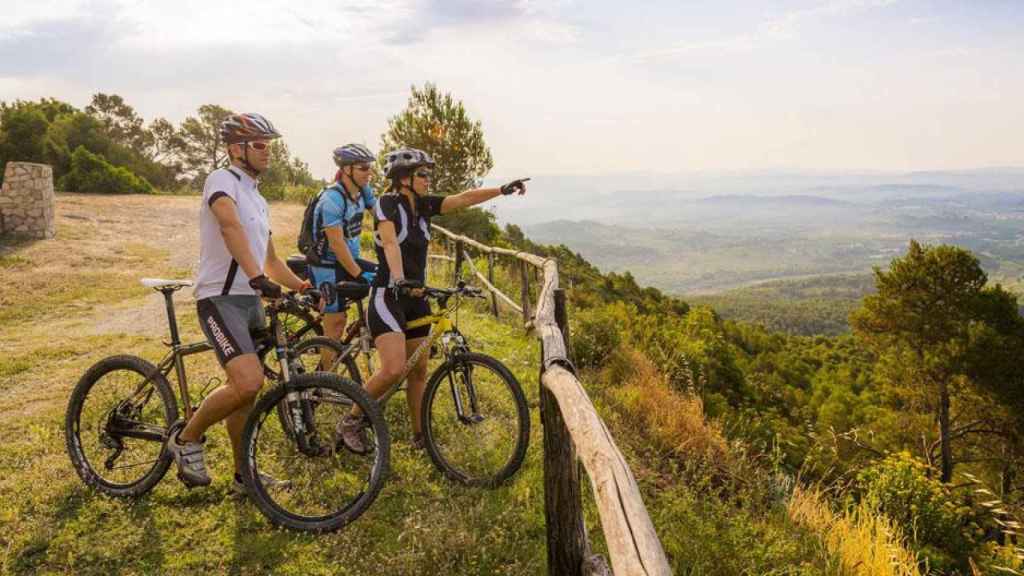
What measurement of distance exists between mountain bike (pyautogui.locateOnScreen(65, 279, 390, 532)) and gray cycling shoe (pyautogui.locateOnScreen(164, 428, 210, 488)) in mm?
115

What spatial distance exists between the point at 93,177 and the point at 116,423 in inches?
Result: 1154

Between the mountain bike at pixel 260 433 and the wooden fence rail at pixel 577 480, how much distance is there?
1.43 meters

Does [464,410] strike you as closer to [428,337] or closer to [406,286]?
[428,337]

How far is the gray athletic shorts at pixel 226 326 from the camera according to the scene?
3.81 meters

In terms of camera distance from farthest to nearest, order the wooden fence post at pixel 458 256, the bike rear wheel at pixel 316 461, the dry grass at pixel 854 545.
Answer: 1. the wooden fence post at pixel 458 256
2. the dry grass at pixel 854 545
3. the bike rear wheel at pixel 316 461

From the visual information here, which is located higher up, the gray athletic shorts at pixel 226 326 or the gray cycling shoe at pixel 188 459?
the gray athletic shorts at pixel 226 326

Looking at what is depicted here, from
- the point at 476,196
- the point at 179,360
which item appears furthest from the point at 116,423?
the point at 476,196

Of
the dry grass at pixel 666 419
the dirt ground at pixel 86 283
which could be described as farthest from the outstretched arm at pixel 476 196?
the dirt ground at pixel 86 283

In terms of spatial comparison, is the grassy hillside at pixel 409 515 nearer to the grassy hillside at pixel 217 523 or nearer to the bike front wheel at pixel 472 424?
the grassy hillside at pixel 217 523

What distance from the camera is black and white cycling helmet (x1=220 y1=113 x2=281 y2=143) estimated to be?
12.9ft

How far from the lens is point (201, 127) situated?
170 ft

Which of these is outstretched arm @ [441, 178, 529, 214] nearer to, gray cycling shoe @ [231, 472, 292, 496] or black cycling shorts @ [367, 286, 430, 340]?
black cycling shorts @ [367, 286, 430, 340]

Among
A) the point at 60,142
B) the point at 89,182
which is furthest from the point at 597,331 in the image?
the point at 60,142

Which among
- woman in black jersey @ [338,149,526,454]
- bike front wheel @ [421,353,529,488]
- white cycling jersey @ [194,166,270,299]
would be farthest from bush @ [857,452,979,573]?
white cycling jersey @ [194,166,270,299]
